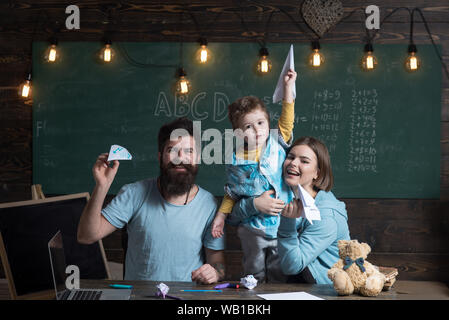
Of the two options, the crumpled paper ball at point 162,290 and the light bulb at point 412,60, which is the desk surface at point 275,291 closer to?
the crumpled paper ball at point 162,290

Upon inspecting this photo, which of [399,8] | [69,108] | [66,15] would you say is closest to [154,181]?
[69,108]

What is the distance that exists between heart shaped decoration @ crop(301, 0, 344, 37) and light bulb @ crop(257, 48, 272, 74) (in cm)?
41

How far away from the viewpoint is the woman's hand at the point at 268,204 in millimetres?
2068

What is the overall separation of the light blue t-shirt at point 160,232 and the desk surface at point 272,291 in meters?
0.27

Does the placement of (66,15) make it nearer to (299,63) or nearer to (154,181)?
(299,63)

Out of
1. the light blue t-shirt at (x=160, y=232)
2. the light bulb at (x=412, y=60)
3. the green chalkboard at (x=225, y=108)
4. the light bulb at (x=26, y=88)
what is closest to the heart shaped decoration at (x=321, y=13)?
the green chalkboard at (x=225, y=108)

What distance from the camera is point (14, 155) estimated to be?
12.1 feet

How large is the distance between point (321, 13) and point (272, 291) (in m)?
2.56

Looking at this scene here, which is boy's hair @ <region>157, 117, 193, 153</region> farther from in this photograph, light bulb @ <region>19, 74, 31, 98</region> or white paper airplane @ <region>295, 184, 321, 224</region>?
light bulb @ <region>19, 74, 31, 98</region>

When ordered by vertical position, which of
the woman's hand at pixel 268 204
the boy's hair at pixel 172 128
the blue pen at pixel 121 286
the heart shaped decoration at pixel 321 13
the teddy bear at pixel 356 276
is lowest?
the blue pen at pixel 121 286

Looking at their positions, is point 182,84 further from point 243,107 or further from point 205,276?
point 205,276

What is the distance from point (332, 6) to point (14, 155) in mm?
2794

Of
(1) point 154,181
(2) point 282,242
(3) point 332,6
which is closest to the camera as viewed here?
(2) point 282,242

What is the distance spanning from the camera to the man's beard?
2100mm
